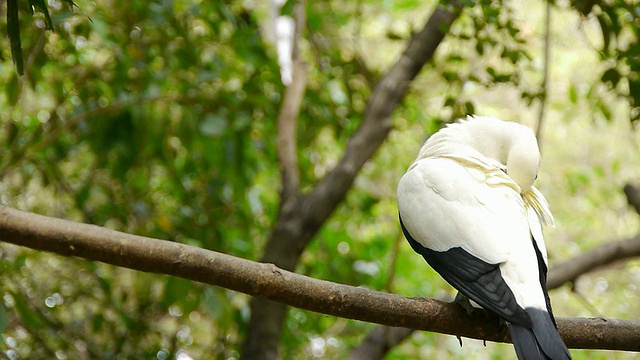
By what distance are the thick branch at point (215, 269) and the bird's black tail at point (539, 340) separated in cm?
19

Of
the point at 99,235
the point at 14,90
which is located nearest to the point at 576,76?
the point at 14,90

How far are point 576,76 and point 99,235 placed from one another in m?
4.62

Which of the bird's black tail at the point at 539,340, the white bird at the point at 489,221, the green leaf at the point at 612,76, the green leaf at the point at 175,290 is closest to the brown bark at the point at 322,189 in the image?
the green leaf at the point at 175,290

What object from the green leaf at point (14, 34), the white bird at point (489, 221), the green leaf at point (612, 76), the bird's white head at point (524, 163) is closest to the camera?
the green leaf at point (14, 34)

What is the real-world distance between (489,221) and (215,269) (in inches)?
29.2

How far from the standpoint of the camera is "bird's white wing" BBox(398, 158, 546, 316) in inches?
71.1

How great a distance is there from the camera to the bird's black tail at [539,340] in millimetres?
1624

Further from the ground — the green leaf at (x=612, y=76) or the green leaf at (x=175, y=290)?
the green leaf at (x=612, y=76)

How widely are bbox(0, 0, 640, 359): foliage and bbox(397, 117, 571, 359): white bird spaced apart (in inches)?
19.4

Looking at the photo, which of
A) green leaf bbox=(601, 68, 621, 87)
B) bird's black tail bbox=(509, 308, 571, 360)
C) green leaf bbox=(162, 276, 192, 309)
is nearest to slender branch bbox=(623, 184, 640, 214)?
green leaf bbox=(601, 68, 621, 87)

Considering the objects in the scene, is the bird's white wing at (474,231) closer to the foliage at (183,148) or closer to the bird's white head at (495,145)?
the bird's white head at (495,145)

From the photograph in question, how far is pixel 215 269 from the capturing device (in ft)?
5.20

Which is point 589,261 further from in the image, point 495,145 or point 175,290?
point 175,290

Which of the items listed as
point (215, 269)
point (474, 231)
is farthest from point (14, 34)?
point (474, 231)
